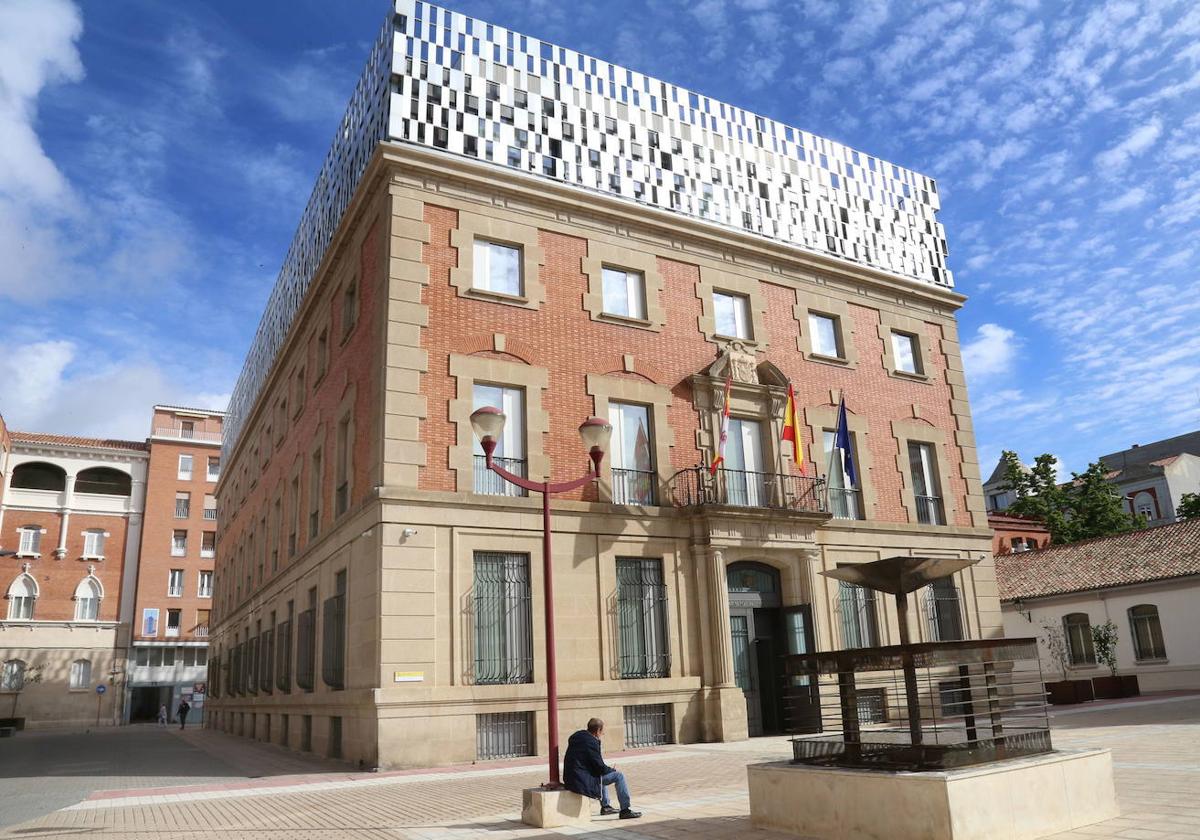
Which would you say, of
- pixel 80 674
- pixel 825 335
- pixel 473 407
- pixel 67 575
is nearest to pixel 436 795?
pixel 473 407

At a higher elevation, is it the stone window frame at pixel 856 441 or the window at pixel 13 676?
the stone window frame at pixel 856 441

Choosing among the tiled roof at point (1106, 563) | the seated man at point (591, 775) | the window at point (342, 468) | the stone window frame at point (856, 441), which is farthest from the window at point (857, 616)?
the tiled roof at point (1106, 563)

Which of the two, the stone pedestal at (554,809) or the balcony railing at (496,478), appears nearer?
the stone pedestal at (554,809)

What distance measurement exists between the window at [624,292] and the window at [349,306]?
17.8 ft

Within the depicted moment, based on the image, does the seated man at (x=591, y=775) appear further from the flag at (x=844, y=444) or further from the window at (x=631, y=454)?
the flag at (x=844, y=444)

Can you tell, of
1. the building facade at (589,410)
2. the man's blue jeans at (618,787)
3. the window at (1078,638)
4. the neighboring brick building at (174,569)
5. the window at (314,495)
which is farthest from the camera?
the neighboring brick building at (174,569)

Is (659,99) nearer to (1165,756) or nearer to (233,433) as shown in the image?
(1165,756)

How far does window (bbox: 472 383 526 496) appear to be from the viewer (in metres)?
16.9

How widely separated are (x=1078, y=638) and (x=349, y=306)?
90.5 ft

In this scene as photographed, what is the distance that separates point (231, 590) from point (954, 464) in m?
28.1

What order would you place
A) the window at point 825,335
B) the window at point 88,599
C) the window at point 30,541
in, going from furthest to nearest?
the window at point 88,599 → the window at point 30,541 → the window at point 825,335

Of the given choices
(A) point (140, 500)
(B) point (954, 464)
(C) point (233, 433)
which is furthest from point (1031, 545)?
(A) point (140, 500)

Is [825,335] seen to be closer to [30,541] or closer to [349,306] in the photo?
[349,306]

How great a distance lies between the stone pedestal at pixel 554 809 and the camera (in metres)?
9.15
